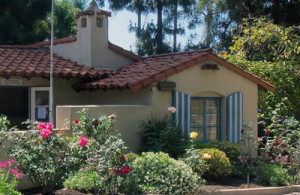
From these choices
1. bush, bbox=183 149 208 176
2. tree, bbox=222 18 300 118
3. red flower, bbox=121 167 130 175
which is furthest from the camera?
tree, bbox=222 18 300 118

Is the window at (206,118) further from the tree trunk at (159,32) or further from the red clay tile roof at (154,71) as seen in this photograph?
the tree trunk at (159,32)

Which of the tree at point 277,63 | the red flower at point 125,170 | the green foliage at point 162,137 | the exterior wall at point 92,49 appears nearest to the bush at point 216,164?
the green foliage at point 162,137

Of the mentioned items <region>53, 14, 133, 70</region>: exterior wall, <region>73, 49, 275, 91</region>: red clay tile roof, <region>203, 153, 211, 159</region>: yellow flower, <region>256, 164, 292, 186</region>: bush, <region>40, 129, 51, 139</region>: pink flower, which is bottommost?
<region>256, 164, 292, 186</region>: bush

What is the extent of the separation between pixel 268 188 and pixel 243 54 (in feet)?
26.2

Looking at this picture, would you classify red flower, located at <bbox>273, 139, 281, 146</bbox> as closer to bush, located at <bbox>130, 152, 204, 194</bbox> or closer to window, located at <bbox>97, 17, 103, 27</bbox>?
bush, located at <bbox>130, 152, 204, 194</bbox>

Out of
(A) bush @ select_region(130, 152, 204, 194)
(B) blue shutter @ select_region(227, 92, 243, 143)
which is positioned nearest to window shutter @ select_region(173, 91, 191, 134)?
(B) blue shutter @ select_region(227, 92, 243, 143)

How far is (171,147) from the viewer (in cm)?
1259

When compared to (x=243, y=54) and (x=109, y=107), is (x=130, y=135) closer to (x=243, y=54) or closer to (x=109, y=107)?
(x=109, y=107)

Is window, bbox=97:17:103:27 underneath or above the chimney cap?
underneath

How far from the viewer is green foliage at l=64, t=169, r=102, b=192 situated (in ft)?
32.5

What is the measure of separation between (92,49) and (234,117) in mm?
4921

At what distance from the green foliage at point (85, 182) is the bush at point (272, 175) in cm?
430

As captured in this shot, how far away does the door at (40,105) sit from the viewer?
15.7 meters

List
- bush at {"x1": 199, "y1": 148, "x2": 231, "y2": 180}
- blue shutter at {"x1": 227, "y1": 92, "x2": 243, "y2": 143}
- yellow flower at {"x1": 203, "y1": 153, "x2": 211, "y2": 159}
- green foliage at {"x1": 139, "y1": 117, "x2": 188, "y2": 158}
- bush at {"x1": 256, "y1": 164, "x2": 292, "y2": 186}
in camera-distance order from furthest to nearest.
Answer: blue shutter at {"x1": 227, "y1": 92, "x2": 243, "y2": 143} → green foliage at {"x1": 139, "y1": 117, "x2": 188, "y2": 158} → bush at {"x1": 256, "y1": 164, "x2": 292, "y2": 186} → bush at {"x1": 199, "y1": 148, "x2": 231, "y2": 180} → yellow flower at {"x1": 203, "y1": 153, "x2": 211, "y2": 159}
